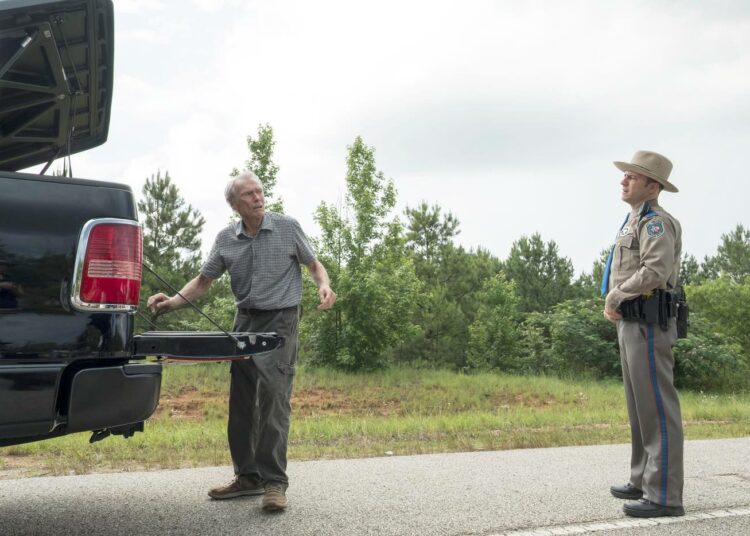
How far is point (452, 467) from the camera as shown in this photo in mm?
5324

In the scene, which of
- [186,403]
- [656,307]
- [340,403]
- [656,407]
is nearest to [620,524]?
[656,407]

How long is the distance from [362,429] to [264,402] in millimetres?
4519

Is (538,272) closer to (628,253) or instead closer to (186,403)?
(186,403)

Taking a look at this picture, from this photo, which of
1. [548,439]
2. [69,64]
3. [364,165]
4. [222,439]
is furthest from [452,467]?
[364,165]

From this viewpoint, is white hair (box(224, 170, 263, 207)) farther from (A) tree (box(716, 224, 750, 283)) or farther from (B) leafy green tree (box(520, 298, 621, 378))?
(A) tree (box(716, 224, 750, 283))

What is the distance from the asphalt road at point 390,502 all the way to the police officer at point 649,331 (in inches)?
8.0

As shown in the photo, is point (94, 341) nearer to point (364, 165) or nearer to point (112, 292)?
point (112, 292)

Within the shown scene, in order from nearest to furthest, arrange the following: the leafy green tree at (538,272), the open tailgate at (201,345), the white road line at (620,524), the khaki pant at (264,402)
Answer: the open tailgate at (201,345), the white road line at (620,524), the khaki pant at (264,402), the leafy green tree at (538,272)

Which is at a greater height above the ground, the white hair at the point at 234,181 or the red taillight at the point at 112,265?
the white hair at the point at 234,181

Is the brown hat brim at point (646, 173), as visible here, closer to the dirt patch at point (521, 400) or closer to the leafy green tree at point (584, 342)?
the dirt patch at point (521, 400)

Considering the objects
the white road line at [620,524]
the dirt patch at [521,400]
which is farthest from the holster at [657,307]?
the dirt patch at [521,400]

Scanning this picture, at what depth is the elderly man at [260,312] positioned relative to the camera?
4230 millimetres

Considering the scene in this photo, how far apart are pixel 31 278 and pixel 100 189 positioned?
46 centimetres

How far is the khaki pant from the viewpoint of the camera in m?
4.21
